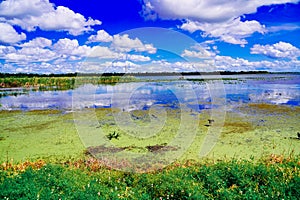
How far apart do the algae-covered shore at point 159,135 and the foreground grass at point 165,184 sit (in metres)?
1.93

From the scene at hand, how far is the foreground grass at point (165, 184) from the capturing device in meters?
4.41

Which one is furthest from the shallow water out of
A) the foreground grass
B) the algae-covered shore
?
the foreground grass

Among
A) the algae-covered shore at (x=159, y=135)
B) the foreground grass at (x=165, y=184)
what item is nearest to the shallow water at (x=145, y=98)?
the algae-covered shore at (x=159, y=135)

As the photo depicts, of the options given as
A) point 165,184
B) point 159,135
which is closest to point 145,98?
point 159,135

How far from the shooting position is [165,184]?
4.95m

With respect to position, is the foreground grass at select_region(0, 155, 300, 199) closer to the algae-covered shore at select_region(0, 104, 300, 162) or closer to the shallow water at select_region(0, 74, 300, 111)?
the algae-covered shore at select_region(0, 104, 300, 162)

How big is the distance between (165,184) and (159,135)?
5158 mm

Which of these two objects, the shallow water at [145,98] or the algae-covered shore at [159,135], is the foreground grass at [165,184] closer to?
the algae-covered shore at [159,135]

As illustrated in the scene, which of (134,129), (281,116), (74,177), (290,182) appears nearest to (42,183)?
(74,177)

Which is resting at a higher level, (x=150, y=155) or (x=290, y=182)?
(x=290, y=182)

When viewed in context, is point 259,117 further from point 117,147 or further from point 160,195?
point 160,195

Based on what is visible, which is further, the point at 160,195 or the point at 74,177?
the point at 74,177

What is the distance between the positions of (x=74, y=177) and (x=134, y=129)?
593 centimetres

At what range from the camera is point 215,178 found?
16.5ft
